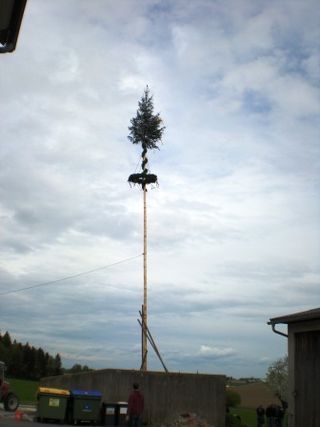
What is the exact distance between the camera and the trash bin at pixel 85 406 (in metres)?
19.5

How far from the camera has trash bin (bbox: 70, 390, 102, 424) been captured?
19.5 meters

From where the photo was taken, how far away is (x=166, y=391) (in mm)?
20781

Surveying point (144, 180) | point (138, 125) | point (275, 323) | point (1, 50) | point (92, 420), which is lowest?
point (92, 420)

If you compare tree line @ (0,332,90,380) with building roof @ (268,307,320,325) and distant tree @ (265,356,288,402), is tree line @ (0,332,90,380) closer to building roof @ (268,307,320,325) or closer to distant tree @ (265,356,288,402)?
distant tree @ (265,356,288,402)

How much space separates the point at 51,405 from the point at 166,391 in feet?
13.6

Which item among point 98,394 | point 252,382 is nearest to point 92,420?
point 98,394

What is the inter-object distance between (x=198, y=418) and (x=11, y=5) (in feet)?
57.8

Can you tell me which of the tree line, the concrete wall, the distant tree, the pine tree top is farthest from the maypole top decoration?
the tree line

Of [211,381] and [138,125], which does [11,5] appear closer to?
[211,381]

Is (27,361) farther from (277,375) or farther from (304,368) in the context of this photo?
(304,368)

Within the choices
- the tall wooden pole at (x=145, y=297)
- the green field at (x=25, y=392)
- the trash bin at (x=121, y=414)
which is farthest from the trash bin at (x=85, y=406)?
the green field at (x=25, y=392)

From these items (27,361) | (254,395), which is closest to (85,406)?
(254,395)

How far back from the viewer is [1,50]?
4.39 meters

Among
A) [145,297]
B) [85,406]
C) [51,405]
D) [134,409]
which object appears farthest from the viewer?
[145,297]
